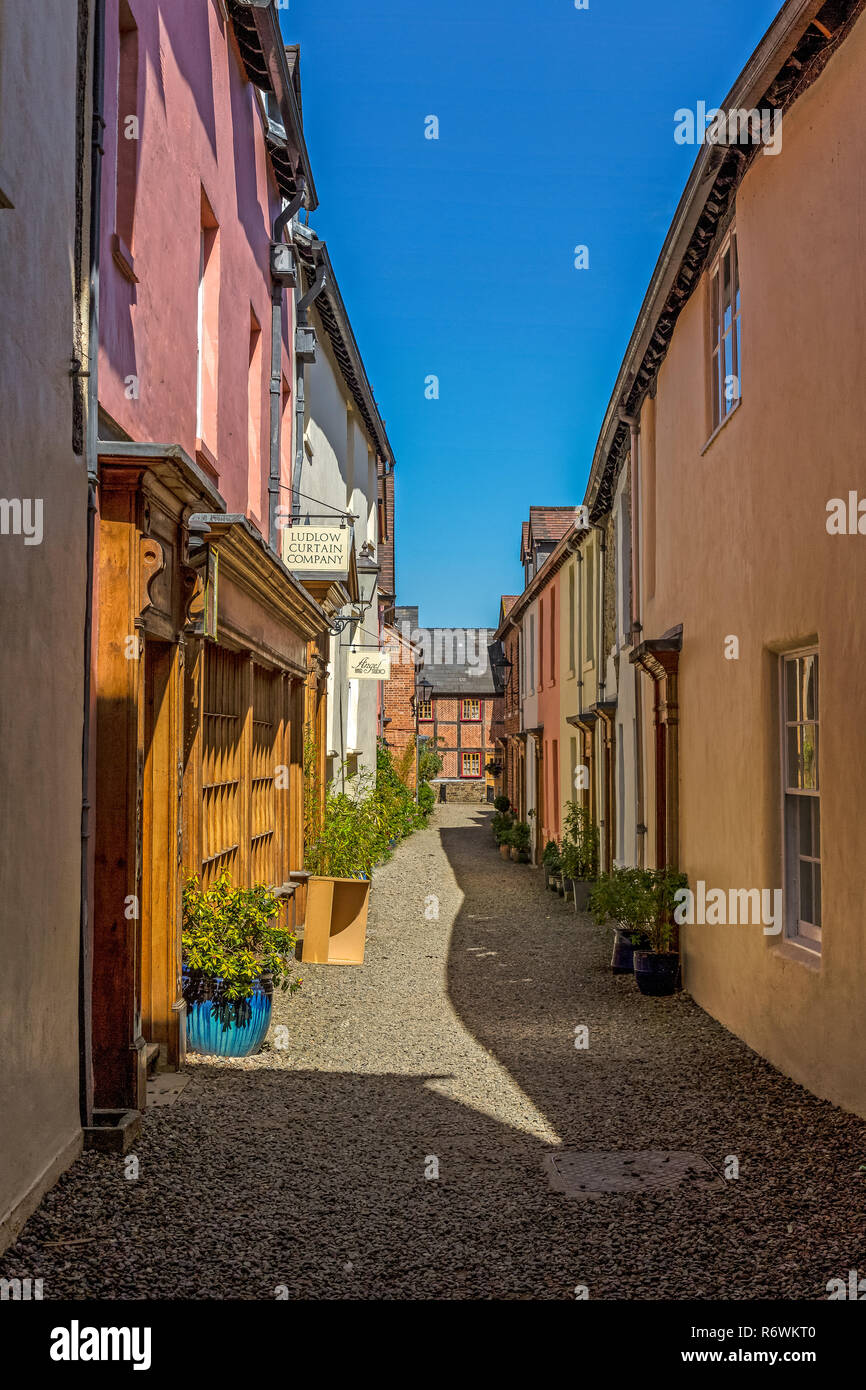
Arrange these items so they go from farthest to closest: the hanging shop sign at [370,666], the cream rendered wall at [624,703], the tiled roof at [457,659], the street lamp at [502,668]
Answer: the tiled roof at [457,659] < the street lamp at [502,668] < the hanging shop sign at [370,666] < the cream rendered wall at [624,703]

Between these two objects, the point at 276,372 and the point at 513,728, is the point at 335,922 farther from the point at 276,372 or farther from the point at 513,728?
the point at 513,728

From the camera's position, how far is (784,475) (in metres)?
6.86

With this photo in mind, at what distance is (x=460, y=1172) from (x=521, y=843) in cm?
1930

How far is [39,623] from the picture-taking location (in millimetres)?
4414

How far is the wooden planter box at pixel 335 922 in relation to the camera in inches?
419

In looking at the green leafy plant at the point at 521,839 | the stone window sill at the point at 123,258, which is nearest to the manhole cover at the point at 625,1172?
the stone window sill at the point at 123,258

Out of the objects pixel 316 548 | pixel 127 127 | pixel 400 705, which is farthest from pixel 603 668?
pixel 400 705

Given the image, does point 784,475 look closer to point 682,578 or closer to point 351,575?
point 682,578

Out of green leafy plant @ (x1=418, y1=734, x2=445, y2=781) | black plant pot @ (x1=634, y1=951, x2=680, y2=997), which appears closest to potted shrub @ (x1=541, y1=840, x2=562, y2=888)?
black plant pot @ (x1=634, y1=951, x2=680, y2=997)

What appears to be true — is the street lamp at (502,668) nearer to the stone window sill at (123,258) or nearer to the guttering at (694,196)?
the guttering at (694,196)

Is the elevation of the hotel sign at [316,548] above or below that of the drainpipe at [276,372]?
below

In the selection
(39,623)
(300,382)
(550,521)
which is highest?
(550,521)

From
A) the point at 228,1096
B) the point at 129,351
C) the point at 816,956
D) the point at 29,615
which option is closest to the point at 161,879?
the point at 228,1096

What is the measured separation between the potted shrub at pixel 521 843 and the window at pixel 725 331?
1615cm
